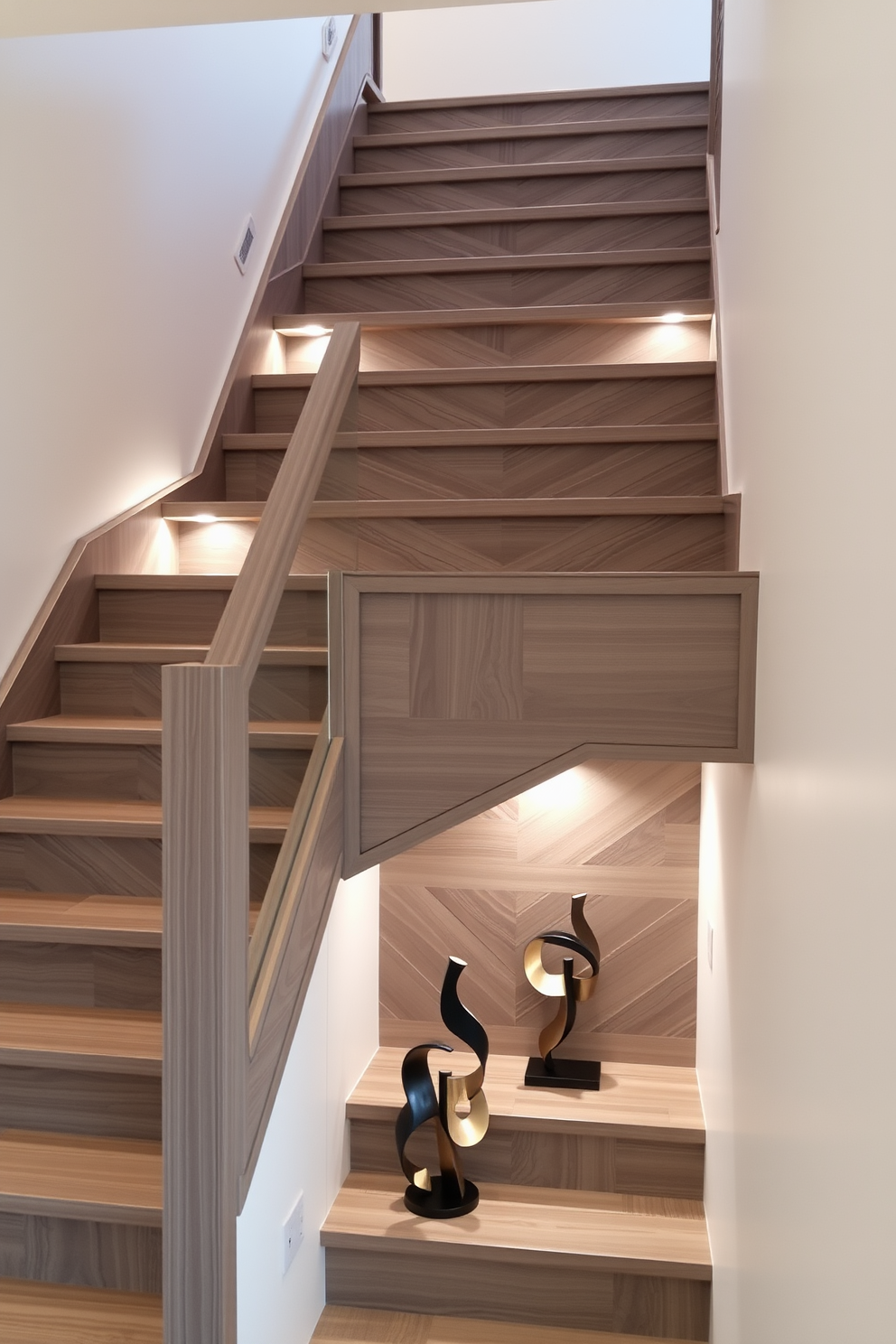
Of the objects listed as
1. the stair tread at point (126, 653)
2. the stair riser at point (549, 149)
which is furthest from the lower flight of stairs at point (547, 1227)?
the stair riser at point (549, 149)

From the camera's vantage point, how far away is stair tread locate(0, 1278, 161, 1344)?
1818 mm

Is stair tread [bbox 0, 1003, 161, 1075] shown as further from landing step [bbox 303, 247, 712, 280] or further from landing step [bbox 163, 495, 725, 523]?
landing step [bbox 303, 247, 712, 280]

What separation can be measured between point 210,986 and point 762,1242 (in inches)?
36.4

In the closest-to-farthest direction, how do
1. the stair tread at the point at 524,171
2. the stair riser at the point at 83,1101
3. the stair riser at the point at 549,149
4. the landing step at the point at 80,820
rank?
the stair riser at the point at 83,1101 < the landing step at the point at 80,820 < the stair tread at the point at 524,171 < the stair riser at the point at 549,149

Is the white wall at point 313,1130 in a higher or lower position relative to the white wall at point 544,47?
lower

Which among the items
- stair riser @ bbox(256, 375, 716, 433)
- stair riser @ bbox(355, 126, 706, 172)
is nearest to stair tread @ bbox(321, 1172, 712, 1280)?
→ stair riser @ bbox(256, 375, 716, 433)

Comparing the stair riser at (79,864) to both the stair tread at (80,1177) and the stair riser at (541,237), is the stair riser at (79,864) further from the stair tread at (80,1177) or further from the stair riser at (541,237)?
the stair riser at (541,237)

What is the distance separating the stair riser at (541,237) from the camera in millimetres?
3934

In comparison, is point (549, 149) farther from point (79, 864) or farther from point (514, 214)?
point (79, 864)

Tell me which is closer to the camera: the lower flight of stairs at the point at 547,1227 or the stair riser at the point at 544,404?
the lower flight of stairs at the point at 547,1227

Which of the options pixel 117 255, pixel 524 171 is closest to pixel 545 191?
pixel 524 171

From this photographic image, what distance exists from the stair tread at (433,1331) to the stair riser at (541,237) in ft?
11.0

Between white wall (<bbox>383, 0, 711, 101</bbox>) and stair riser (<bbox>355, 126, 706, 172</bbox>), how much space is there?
5.24 feet

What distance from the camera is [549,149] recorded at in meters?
4.42
